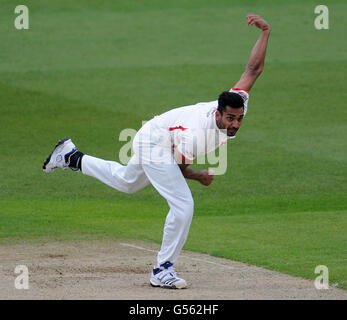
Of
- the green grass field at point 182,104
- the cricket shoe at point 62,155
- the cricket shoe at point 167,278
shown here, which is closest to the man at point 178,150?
the cricket shoe at point 167,278

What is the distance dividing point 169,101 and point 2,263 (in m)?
11.9

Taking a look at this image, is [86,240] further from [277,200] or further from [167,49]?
[167,49]

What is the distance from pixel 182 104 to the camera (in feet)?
70.0

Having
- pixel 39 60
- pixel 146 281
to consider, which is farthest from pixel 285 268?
pixel 39 60

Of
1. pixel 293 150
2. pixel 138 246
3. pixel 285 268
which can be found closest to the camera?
pixel 285 268

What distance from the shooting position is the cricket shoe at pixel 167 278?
8.72m

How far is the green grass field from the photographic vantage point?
12297 mm

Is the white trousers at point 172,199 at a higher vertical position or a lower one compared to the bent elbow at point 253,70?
lower

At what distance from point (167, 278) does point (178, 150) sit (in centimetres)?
128

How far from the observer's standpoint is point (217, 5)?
28688mm

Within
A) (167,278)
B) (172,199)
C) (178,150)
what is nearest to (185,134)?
(178,150)

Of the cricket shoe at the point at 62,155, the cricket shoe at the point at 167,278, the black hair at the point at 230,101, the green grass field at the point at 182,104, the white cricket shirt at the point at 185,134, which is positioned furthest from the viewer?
the green grass field at the point at 182,104

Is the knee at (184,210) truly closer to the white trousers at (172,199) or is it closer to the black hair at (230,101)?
the white trousers at (172,199)

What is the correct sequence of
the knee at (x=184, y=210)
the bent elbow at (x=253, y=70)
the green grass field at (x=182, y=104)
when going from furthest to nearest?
the green grass field at (x=182, y=104) < the bent elbow at (x=253, y=70) < the knee at (x=184, y=210)
